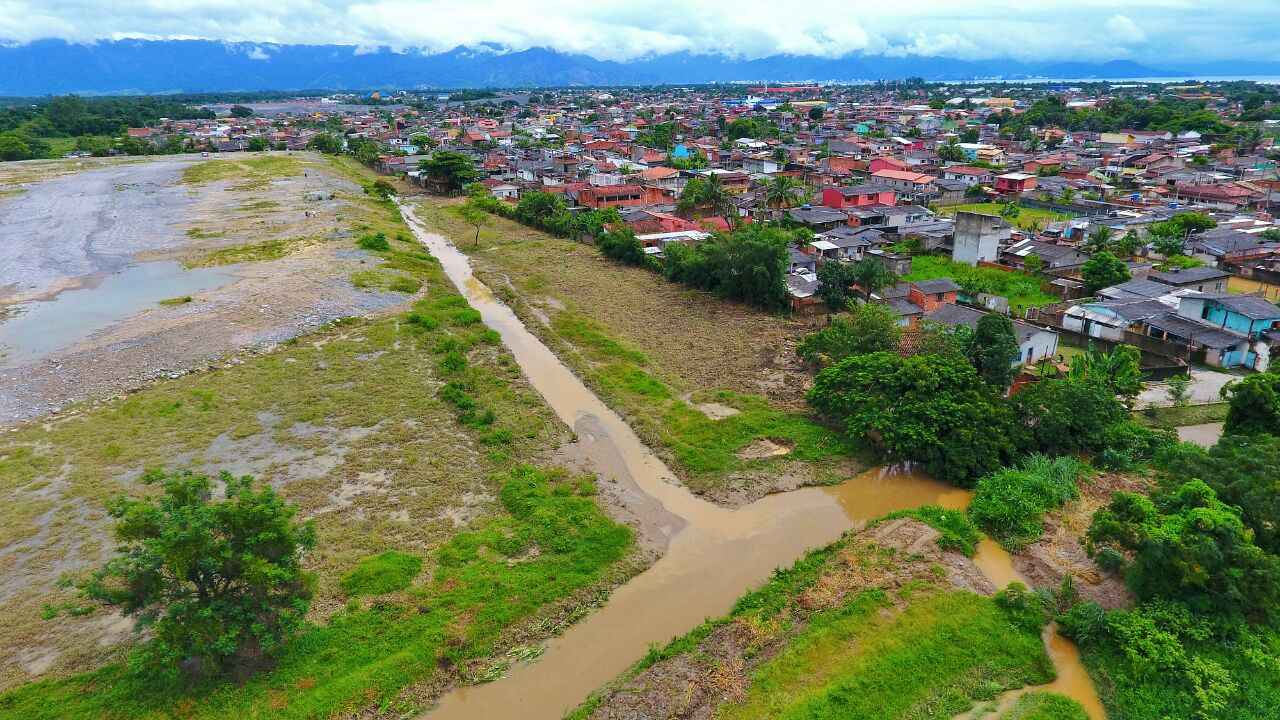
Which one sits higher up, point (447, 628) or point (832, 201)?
point (832, 201)

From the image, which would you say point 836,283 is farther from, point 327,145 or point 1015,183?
point 327,145

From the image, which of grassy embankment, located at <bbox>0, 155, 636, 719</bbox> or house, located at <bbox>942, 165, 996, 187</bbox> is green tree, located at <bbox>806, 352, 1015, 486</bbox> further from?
house, located at <bbox>942, 165, 996, 187</bbox>

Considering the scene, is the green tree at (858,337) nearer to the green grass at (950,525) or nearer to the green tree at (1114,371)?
the green tree at (1114,371)

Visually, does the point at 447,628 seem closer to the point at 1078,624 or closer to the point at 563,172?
the point at 1078,624

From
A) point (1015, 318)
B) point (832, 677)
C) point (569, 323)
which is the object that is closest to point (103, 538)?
point (832, 677)

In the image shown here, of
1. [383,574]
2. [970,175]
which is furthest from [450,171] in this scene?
[383,574]

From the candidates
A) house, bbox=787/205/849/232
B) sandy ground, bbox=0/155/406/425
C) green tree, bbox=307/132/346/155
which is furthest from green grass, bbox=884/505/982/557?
green tree, bbox=307/132/346/155
